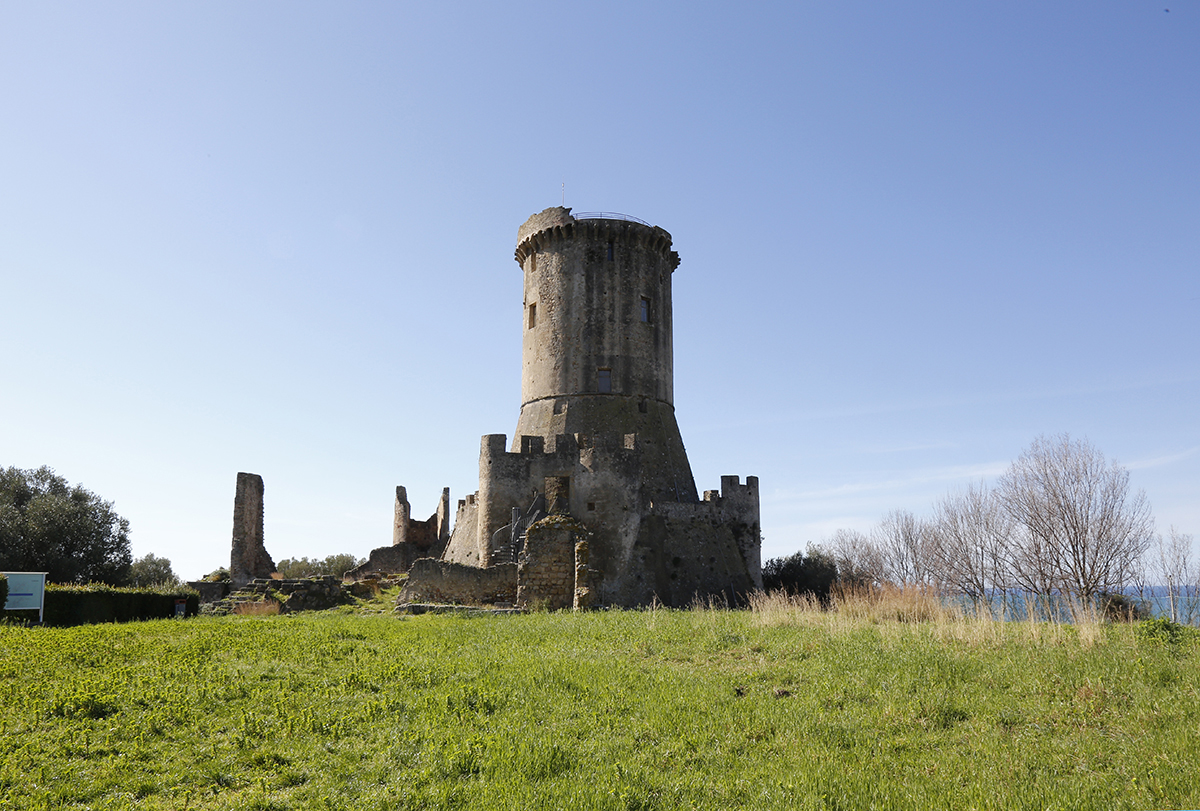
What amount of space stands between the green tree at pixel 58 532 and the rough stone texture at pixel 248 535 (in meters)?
7.87

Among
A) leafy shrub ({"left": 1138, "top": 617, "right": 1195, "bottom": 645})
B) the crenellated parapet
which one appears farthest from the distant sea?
the crenellated parapet

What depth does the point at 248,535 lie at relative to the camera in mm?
28188

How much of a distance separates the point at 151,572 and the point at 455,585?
21.8 metres

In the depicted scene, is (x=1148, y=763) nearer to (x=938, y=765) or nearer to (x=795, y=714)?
(x=938, y=765)

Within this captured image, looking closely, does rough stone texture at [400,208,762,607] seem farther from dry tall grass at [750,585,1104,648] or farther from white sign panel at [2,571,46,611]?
white sign panel at [2,571,46,611]

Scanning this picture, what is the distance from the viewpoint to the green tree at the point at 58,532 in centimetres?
3058

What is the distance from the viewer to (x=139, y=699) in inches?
320

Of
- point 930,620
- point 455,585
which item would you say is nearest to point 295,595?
point 455,585

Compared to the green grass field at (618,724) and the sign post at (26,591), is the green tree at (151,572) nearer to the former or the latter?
the sign post at (26,591)

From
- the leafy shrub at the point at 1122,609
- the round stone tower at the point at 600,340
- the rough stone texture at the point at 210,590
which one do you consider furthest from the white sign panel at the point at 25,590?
the leafy shrub at the point at 1122,609

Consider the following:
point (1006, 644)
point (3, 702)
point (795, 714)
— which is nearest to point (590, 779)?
point (795, 714)

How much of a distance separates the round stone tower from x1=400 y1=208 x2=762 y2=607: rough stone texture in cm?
5

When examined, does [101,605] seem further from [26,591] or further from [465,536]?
[465,536]

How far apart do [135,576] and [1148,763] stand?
1502 inches
